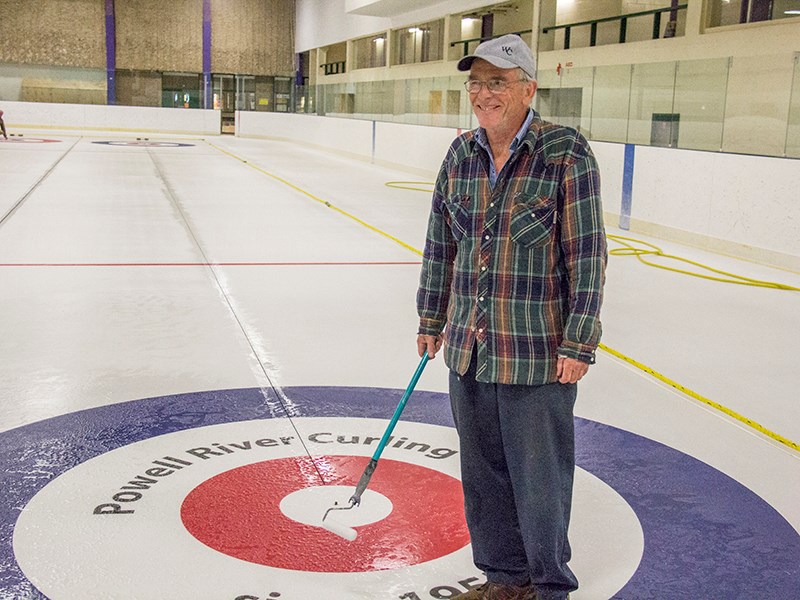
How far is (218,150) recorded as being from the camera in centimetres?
2908

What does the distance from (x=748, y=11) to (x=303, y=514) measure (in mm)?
16508

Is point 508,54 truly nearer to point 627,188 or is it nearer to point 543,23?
point 627,188

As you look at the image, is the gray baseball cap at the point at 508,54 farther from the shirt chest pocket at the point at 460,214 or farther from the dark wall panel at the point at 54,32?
the dark wall panel at the point at 54,32

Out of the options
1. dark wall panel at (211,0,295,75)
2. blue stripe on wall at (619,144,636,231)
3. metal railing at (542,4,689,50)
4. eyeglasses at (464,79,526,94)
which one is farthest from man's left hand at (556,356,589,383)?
dark wall panel at (211,0,295,75)

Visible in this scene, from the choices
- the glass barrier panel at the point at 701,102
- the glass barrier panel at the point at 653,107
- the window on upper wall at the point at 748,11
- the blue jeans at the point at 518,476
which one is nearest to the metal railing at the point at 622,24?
the window on upper wall at the point at 748,11

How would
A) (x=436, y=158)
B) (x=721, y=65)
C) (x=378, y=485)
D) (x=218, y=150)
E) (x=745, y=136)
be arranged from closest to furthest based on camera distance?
(x=378, y=485) < (x=745, y=136) < (x=721, y=65) < (x=436, y=158) < (x=218, y=150)

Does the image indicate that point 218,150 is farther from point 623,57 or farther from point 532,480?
point 532,480

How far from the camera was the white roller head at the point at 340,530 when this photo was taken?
3.19 metres

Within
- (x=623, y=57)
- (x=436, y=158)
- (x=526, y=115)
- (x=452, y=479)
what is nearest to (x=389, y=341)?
(x=452, y=479)

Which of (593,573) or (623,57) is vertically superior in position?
(623,57)

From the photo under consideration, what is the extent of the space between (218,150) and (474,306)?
27441mm

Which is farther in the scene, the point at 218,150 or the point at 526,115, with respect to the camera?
the point at 218,150

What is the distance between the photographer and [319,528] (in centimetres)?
337

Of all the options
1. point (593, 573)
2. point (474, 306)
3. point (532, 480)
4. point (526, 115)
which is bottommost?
point (593, 573)
